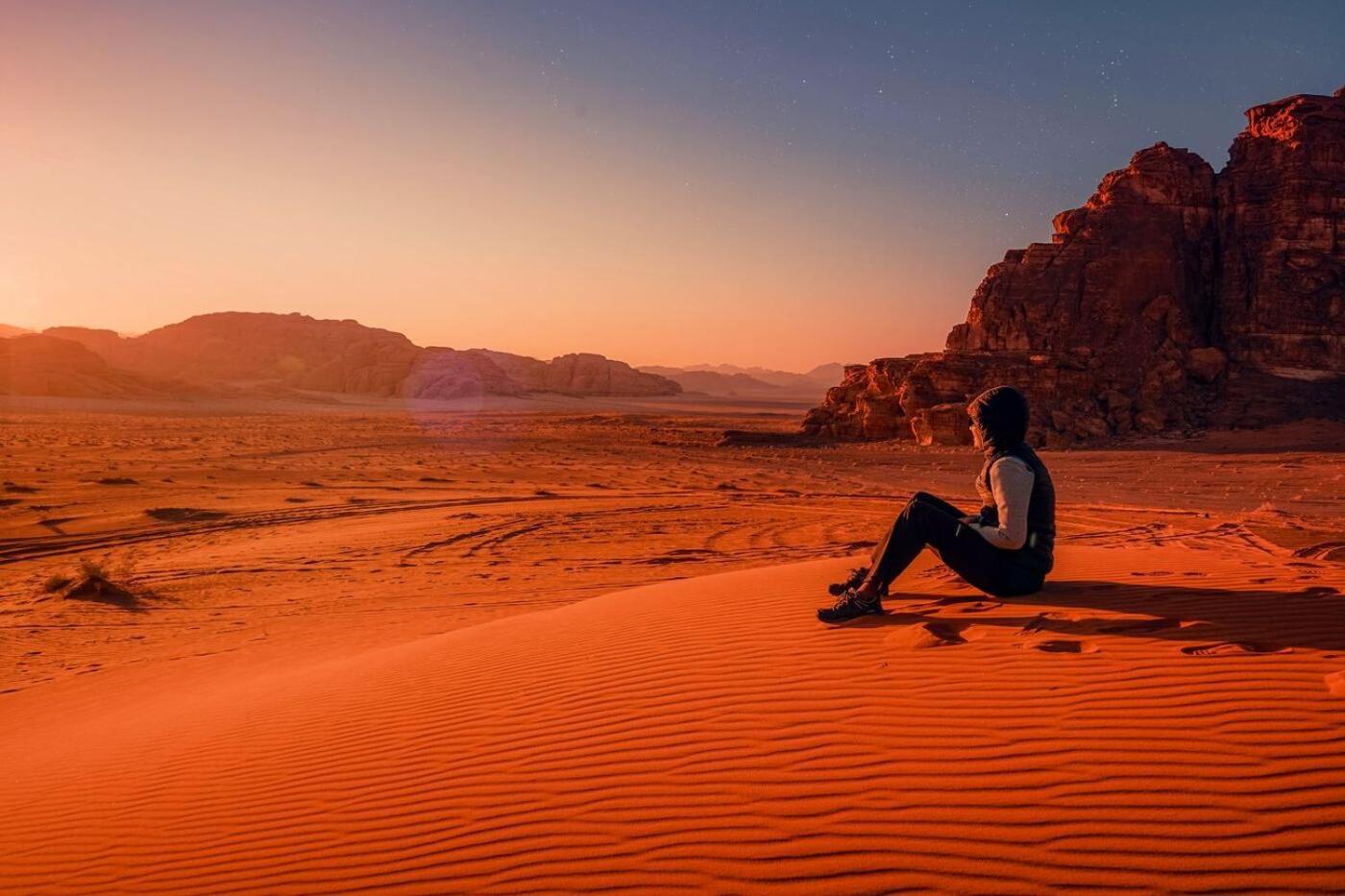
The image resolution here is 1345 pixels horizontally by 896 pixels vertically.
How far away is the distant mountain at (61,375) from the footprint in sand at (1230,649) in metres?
66.4

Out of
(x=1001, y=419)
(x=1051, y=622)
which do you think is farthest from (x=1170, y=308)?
(x=1051, y=622)

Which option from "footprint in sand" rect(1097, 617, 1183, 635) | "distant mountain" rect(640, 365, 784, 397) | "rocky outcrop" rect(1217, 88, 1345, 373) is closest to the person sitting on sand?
"footprint in sand" rect(1097, 617, 1183, 635)

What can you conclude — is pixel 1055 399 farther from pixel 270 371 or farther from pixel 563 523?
pixel 270 371

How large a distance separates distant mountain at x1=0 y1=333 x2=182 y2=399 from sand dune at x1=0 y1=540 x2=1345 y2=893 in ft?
205

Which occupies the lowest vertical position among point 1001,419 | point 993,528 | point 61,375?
point 993,528

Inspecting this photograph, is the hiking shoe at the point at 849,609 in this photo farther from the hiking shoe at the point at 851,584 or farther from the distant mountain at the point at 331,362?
the distant mountain at the point at 331,362

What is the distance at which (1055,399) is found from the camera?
27328 mm

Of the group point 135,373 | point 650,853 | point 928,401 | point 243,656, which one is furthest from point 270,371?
point 650,853

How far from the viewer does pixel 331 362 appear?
83.1 m

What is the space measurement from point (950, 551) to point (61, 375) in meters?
69.8

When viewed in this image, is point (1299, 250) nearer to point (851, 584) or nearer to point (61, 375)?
point (851, 584)

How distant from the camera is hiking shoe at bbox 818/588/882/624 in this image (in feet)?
14.4

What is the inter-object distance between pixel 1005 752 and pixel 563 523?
455 inches

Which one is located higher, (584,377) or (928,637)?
(584,377)
